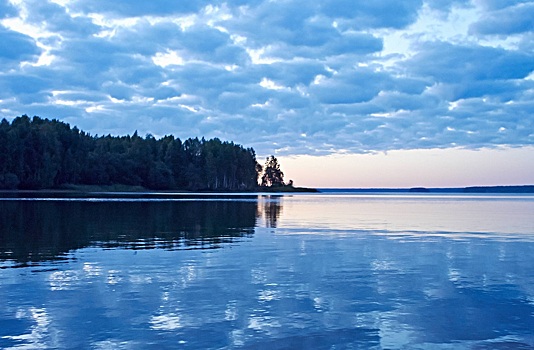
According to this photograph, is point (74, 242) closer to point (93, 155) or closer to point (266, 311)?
point (266, 311)

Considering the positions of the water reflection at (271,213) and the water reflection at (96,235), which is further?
the water reflection at (271,213)

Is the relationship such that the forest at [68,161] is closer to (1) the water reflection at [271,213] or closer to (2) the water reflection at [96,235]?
(1) the water reflection at [271,213]

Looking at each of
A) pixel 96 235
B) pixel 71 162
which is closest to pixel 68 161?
pixel 71 162

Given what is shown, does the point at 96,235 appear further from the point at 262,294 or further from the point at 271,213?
the point at 271,213

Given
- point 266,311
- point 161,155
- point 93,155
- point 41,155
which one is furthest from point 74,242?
point 161,155

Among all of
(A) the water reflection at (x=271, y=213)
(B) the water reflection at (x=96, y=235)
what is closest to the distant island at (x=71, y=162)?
(A) the water reflection at (x=271, y=213)

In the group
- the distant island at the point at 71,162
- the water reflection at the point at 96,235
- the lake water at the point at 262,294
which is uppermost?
the distant island at the point at 71,162

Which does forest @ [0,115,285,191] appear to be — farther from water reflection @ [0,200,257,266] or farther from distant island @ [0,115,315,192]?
water reflection @ [0,200,257,266]

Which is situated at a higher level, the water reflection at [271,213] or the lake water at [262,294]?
the water reflection at [271,213]

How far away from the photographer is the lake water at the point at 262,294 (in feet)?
37.9

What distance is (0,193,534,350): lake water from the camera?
1155 centimetres

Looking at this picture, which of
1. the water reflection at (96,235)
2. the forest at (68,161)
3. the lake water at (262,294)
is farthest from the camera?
the forest at (68,161)

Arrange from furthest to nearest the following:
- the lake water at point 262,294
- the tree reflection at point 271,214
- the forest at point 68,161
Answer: the forest at point 68,161 → the tree reflection at point 271,214 → the lake water at point 262,294

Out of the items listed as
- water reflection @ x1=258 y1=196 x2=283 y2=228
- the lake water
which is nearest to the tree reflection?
water reflection @ x1=258 y1=196 x2=283 y2=228
